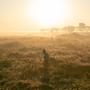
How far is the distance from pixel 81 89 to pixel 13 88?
5818 mm

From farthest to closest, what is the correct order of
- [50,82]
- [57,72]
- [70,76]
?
[57,72] < [70,76] < [50,82]

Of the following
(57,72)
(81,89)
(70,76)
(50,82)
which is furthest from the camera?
(57,72)

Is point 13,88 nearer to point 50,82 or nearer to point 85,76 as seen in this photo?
point 50,82

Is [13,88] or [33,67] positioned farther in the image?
[33,67]

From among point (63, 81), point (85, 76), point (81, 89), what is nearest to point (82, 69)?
point (85, 76)

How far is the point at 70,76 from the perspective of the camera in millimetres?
23312

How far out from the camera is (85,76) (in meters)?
23.3

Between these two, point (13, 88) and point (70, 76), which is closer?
point (13, 88)

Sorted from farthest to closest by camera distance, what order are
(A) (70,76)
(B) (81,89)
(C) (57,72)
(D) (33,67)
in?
(D) (33,67) → (C) (57,72) → (A) (70,76) → (B) (81,89)

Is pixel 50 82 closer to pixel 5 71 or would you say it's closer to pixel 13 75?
pixel 13 75

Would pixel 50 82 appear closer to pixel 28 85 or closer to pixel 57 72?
pixel 28 85

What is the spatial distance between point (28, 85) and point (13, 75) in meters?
4.08

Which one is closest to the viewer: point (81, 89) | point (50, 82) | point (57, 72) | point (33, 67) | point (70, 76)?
point (81, 89)

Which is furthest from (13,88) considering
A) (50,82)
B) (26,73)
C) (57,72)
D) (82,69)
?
(82,69)
